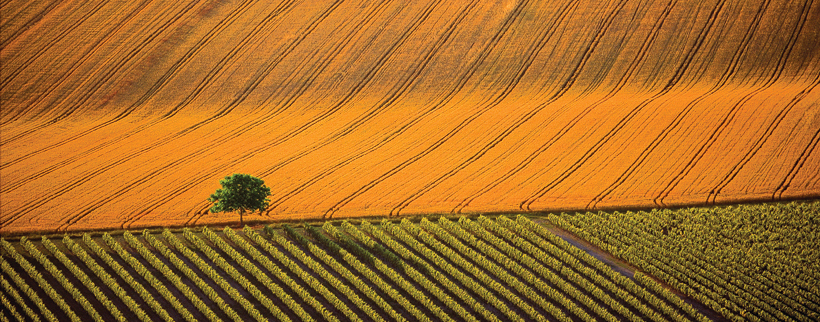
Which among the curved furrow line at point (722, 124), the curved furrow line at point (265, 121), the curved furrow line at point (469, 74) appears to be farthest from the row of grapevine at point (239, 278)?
the curved furrow line at point (722, 124)

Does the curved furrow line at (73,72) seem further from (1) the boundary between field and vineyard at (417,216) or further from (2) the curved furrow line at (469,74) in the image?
(2) the curved furrow line at (469,74)

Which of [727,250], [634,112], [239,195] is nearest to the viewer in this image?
[727,250]

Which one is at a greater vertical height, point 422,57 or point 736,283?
point 422,57

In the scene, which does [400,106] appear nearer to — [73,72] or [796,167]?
[796,167]

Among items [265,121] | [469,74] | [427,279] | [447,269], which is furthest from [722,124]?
[265,121]

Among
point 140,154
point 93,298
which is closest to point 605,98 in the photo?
point 140,154

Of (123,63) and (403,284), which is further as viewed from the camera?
(123,63)

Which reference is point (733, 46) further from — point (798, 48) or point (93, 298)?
point (93, 298)
